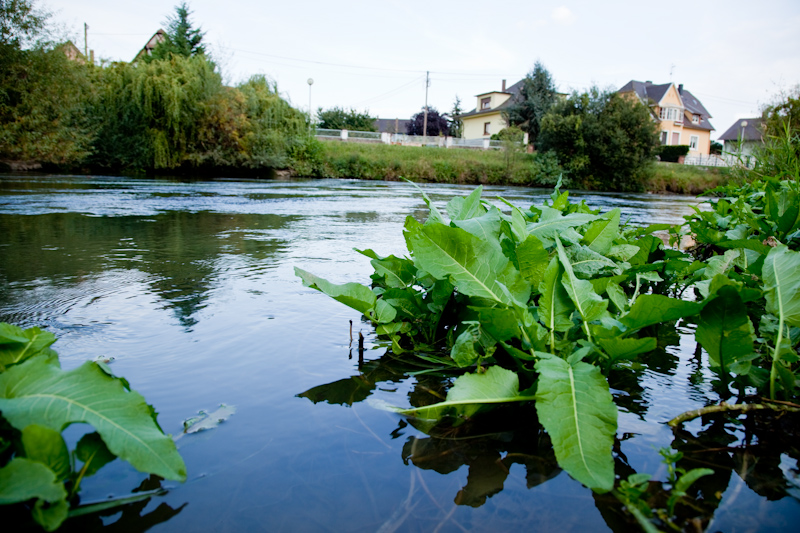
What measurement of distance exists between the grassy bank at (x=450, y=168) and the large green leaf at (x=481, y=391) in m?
28.8

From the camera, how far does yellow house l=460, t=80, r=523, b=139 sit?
2270 inches

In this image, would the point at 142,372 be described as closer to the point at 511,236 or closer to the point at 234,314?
the point at 234,314

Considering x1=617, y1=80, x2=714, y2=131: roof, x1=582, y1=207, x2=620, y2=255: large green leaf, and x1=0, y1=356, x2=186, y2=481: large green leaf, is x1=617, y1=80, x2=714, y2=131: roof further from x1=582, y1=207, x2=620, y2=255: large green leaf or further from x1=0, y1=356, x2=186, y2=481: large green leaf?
x1=0, y1=356, x2=186, y2=481: large green leaf

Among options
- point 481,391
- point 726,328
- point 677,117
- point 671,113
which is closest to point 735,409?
point 726,328

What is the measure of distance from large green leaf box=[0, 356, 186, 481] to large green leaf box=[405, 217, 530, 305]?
0.88 m

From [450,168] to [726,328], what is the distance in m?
31.2

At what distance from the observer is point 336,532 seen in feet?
3.28

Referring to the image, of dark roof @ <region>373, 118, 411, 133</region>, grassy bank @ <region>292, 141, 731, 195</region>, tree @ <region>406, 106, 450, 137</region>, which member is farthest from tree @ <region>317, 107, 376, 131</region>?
grassy bank @ <region>292, 141, 731, 195</region>

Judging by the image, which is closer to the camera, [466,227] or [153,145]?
[466,227]

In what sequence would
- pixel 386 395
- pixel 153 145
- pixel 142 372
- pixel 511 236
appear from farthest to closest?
pixel 153 145, pixel 511 236, pixel 142 372, pixel 386 395

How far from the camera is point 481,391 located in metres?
1.32

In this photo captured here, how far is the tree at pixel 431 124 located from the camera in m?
66.1

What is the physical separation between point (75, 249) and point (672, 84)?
212 ft

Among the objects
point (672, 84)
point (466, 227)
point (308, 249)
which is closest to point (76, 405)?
point (466, 227)
